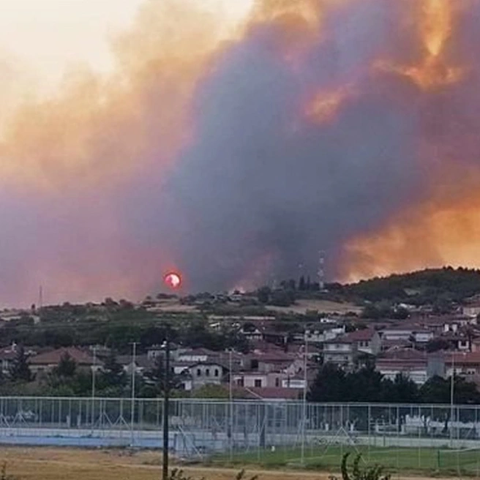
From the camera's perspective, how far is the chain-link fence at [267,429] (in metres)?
52.7

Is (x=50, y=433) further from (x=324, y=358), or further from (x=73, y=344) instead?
(x=73, y=344)

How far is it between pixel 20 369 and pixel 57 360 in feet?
14.1

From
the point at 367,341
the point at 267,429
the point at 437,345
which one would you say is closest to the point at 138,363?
the point at 367,341

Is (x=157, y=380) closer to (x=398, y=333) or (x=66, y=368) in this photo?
(x=66, y=368)

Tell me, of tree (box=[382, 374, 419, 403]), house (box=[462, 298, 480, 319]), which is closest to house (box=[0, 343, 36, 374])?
tree (box=[382, 374, 419, 403])

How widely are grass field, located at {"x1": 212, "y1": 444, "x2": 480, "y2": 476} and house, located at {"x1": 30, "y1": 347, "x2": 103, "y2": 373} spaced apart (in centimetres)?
5130

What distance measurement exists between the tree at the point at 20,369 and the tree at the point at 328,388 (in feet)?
85.4

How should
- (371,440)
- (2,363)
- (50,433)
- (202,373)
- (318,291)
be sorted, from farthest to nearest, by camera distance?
(318,291) → (2,363) → (202,373) → (50,433) → (371,440)

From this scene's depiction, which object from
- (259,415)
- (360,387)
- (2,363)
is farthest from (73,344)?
(259,415)

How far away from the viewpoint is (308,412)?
6297 cm

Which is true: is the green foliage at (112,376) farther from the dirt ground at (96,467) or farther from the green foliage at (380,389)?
the dirt ground at (96,467)

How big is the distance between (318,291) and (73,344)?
2461 inches

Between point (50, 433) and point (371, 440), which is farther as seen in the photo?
point (50, 433)

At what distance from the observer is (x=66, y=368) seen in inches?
4026
